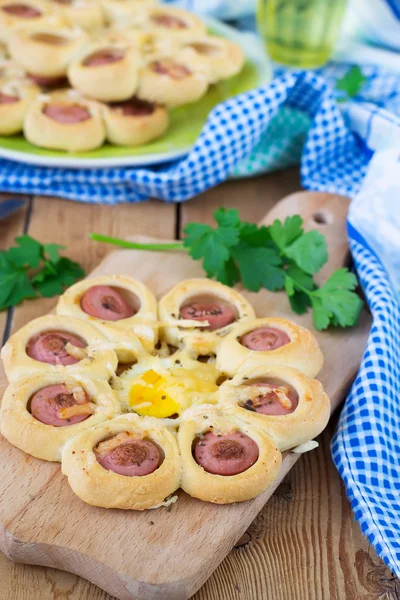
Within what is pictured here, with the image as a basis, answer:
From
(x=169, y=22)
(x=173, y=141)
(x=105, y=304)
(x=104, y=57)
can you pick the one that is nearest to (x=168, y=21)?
(x=169, y=22)

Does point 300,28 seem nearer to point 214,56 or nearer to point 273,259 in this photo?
point 214,56

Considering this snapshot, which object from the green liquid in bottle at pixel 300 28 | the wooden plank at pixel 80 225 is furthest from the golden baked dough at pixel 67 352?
the green liquid in bottle at pixel 300 28

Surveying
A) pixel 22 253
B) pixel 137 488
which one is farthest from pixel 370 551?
pixel 22 253

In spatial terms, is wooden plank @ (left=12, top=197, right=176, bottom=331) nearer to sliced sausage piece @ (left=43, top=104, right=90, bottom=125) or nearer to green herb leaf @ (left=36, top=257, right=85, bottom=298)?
green herb leaf @ (left=36, top=257, right=85, bottom=298)

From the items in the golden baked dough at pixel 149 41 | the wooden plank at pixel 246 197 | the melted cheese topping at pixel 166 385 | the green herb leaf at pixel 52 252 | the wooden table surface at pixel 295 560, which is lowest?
the wooden table surface at pixel 295 560

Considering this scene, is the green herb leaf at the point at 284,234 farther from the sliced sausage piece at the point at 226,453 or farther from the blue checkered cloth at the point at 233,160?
the sliced sausage piece at the point at 226,453

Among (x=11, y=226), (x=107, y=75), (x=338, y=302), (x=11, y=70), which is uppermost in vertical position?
(x=107, y=75)

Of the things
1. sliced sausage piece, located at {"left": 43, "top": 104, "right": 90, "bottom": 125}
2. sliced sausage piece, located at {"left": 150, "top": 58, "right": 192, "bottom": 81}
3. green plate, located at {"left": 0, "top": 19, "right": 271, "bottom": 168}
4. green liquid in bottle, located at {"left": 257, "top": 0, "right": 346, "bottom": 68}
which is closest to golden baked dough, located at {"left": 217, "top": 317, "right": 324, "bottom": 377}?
green plate, located at {"left": 0, "top": 19, "right": 271, "bottom": 168}

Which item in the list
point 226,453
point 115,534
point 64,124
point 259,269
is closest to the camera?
point 115,534
